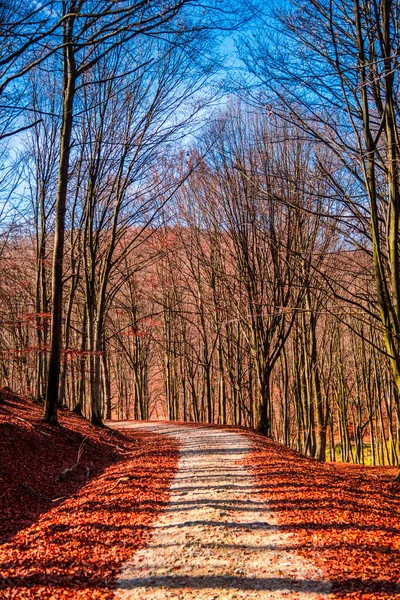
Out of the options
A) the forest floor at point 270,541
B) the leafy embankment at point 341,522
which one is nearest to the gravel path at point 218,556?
the forest floor at point 270,541

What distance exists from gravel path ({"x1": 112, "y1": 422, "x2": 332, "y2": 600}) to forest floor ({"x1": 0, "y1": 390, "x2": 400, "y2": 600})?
15mm

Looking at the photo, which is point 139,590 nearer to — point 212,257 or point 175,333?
point 212,257

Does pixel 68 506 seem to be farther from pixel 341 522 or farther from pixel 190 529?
pixel 341 522

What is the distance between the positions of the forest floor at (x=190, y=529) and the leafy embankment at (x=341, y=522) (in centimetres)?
2

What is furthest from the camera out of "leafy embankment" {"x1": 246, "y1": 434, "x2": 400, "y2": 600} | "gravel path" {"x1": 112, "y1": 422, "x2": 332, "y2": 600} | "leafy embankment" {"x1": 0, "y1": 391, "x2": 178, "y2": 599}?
"leafy embankment" {"x1": 0, "y1": 391, "x2": 178, "y2": 599}

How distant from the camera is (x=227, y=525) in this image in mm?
4930

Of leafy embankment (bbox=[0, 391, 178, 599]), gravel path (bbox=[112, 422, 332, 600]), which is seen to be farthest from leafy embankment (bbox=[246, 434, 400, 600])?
leafy embankment (bbox=[0, 391, 178, 599])

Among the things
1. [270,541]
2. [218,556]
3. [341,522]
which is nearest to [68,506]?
[218,556]

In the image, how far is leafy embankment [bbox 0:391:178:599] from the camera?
375 cm

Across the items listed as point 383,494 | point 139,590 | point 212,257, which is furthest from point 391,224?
point 212,257

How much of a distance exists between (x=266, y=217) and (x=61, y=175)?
6624 mm

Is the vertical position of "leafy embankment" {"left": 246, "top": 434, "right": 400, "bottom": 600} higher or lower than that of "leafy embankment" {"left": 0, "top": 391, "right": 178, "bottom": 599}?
lower

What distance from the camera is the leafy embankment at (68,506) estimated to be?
147 inches

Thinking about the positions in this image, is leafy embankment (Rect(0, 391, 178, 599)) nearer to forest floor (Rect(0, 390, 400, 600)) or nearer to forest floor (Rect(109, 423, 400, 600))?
forest floor (Rect(0, 390, 400, 600))
